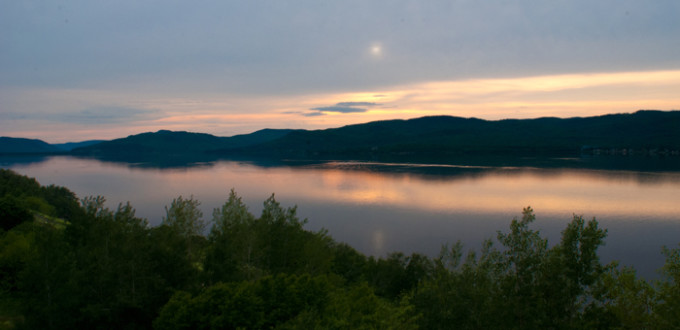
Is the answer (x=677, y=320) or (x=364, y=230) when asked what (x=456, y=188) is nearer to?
(x=364, y=230)

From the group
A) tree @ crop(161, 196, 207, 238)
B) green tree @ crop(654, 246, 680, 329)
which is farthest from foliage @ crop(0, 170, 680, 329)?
tree @ crop(161, 196, 207, 238)

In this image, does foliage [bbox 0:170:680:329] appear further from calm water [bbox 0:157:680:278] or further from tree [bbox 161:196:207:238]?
calm water [bbox 0:157:680:278]

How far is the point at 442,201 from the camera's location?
9544cm

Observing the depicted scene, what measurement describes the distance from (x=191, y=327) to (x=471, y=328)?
15.5 metres

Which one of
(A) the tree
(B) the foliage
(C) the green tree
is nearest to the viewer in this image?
(B) the foliage

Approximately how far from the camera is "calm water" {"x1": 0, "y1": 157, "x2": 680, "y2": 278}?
2452 inches

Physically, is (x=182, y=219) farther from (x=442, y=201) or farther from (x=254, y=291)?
(x=442, y=201)

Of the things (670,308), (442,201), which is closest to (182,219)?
(670,308)

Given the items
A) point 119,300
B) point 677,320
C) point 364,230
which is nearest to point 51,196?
point 364,230

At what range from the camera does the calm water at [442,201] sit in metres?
62.3

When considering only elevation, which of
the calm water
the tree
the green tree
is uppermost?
the tree

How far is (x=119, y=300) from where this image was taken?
22328mm

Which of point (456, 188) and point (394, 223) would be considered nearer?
point (394, 223)

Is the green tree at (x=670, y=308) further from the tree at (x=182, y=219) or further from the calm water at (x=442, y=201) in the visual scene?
the tree at (x=182, y=219)
